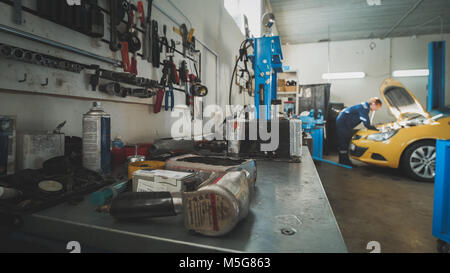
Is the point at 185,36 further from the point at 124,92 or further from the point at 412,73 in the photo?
the point at 412,73

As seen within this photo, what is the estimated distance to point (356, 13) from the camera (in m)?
5.29

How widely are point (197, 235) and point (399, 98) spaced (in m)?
4.73

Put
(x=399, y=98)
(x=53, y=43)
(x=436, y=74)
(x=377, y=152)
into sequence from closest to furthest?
(x=53, y=43)
(x=377, y=152)
(x=399, y=98)
(x=436, y=74)

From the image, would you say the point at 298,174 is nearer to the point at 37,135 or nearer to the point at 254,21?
the point at 37,135

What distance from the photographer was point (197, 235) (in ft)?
1.38

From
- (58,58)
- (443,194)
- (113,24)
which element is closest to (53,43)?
(58,58)

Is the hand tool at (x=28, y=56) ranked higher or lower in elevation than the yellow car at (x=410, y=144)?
higher

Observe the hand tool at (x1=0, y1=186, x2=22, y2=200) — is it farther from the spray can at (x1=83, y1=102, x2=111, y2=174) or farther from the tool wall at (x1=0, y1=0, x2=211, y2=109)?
the tool wall at (x1=0, y1=0, x2=211, y2=109)

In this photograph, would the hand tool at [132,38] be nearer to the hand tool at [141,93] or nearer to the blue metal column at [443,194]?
the hand tool at [141,93]

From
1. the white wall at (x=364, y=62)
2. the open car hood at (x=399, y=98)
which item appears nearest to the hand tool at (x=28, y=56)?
the open car hood at (x=399, y=98)

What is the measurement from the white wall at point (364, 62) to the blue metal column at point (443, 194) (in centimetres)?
607

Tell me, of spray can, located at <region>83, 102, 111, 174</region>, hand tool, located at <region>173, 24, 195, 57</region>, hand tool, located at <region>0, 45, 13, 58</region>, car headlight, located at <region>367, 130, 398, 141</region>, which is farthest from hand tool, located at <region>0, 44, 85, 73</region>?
car headlight, located at <region>367, 130, 398, 141</region>

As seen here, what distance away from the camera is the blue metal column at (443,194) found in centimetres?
142
